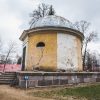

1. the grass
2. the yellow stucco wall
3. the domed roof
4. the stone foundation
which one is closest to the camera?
the grass

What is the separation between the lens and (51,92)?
1233cm

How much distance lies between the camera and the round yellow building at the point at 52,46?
1688 centimetres

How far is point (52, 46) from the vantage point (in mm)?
16969

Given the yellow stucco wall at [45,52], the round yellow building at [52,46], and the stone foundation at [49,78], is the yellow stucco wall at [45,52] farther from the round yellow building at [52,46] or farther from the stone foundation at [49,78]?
the stone foundation at [49,78]

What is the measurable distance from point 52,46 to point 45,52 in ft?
2.01

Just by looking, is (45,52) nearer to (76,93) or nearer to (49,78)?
(49,78)

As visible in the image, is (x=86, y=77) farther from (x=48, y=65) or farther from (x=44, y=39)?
(x=44, y=39)

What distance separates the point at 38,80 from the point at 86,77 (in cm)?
346

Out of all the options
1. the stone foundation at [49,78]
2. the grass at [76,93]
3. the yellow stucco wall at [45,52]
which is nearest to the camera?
the grass at [76,93]

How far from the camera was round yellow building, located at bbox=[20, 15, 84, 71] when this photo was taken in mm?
16875

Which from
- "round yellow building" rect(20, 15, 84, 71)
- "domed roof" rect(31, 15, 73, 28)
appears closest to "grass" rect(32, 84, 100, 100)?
"round yellow building" rect(20, 15, 84, 71)

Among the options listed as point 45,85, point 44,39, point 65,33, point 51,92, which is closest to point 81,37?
point 65,33

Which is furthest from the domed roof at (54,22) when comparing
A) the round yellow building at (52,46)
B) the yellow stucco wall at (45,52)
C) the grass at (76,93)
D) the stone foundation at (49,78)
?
the grass at (76,93)

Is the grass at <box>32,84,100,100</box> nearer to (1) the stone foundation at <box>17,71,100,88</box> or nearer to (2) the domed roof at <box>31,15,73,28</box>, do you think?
(1) the stone foundation at <box>17,71,100,88</box>
